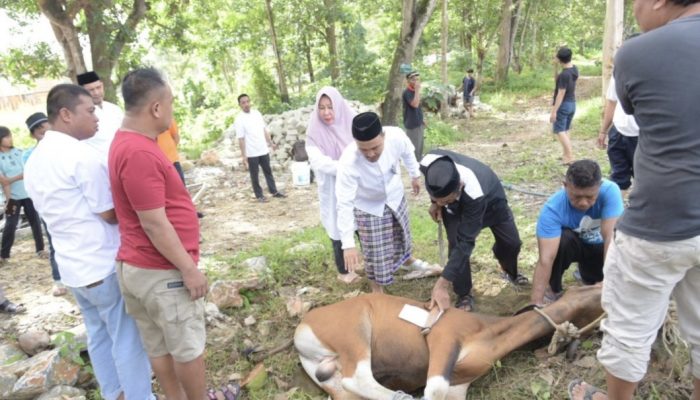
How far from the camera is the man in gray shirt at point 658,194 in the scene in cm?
167

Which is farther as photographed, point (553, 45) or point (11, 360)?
point (553, 45)

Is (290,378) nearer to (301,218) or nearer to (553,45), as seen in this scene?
(301,218)

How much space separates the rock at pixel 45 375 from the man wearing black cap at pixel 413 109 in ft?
22.7

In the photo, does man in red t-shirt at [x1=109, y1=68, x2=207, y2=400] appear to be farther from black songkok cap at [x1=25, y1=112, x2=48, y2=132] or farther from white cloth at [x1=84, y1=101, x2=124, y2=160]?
black songkok cap at [x1=25, y1=112, x2=48, y2=132]

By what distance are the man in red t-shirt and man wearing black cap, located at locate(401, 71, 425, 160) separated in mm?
6767

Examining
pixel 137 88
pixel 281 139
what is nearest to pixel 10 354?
pixel 137 88

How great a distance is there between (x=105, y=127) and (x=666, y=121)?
12.0 feet

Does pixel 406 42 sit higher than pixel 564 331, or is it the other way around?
pixel 406 42

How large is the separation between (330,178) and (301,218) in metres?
3.23

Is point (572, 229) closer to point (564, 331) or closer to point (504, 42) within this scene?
point (564, 331)

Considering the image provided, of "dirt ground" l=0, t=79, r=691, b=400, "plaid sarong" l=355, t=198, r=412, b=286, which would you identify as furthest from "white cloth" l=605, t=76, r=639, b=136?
"plaid sarong" l=355, t=198, r=412, b=286

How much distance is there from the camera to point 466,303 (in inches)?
148

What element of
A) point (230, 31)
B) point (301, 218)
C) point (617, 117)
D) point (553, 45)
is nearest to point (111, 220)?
point (617, 117)

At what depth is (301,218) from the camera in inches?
291
